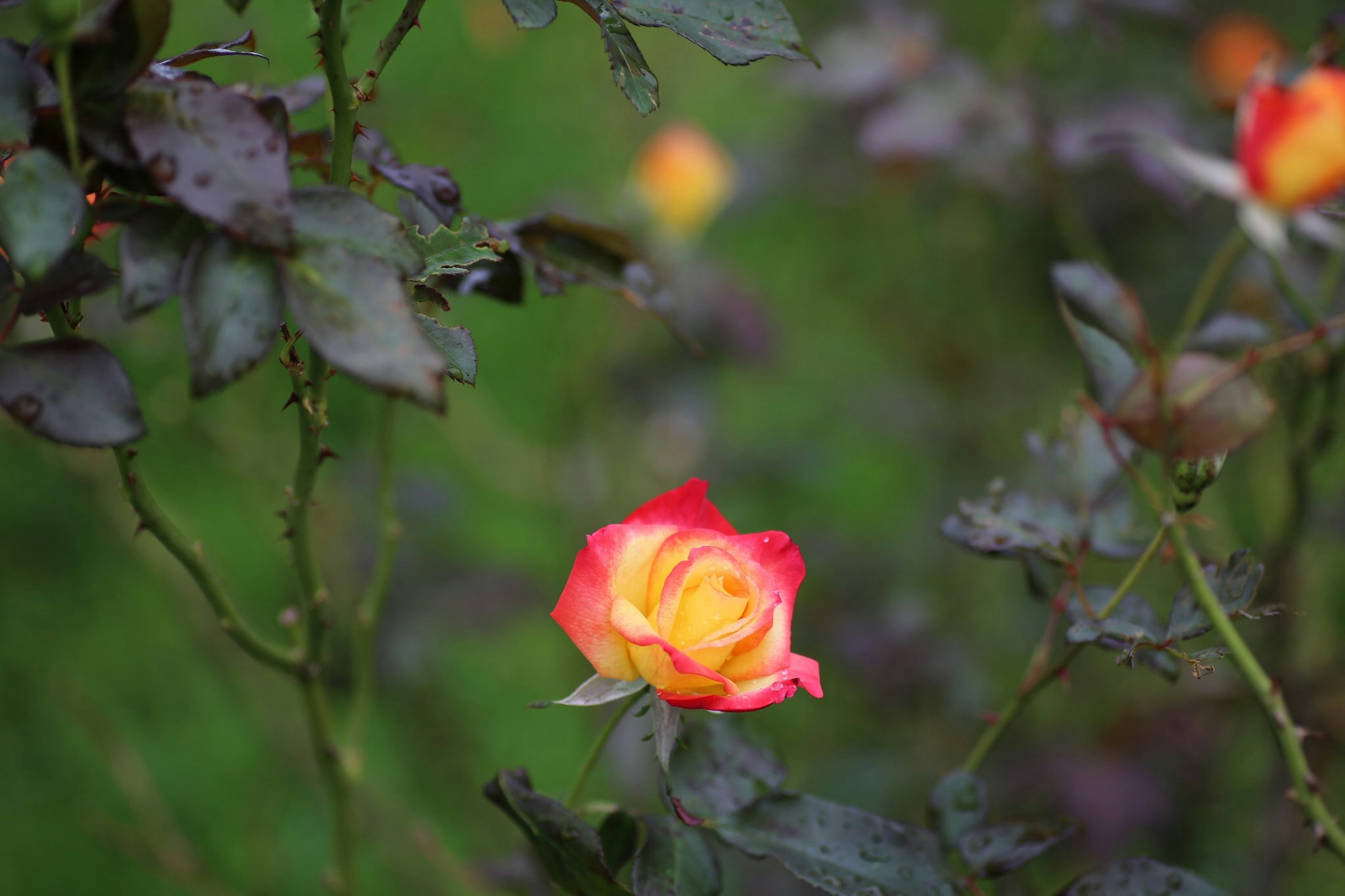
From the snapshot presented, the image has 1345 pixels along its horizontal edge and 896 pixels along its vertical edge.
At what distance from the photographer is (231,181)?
1.01 feet

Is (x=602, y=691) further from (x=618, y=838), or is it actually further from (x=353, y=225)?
(x=353, y=225)

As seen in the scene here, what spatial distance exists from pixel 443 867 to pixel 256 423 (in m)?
0.74

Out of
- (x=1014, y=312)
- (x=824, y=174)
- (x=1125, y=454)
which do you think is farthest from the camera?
(x=1014, y=312)

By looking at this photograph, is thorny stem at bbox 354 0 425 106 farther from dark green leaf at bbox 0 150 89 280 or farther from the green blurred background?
the green blurred background

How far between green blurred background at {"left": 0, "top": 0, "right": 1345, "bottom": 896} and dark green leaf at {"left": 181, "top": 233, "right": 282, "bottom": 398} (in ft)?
1.54

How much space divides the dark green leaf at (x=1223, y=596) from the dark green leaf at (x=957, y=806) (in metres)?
0.12

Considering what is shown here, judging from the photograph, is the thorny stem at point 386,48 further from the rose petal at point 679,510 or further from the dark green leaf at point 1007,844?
the dark green leaf at point 1007,844

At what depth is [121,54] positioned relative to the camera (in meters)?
→ 0.32

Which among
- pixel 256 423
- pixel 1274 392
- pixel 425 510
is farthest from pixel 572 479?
pixel 1274 392

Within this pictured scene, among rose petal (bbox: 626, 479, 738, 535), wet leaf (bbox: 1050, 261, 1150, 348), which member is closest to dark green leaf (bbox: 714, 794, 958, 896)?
rose petal (bbox: 626, 479, 738, 535)

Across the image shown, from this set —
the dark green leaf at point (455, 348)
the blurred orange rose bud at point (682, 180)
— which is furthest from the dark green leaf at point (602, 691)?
the blurred orange rose bud at point (682, 180)

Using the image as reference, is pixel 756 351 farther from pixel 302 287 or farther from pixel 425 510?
→ pixel 302 287

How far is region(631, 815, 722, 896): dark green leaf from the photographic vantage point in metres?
0.41

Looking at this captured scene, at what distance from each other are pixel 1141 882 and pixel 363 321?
0.39 m
